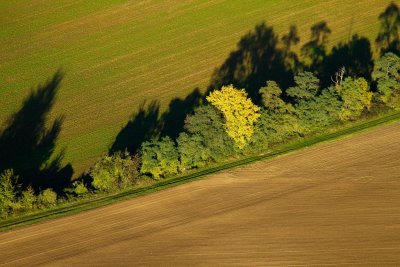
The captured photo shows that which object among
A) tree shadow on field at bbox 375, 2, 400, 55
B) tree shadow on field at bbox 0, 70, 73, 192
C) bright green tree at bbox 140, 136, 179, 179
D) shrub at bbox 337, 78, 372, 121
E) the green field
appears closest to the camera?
bright green tree at bbox 140, 136, 179, 179

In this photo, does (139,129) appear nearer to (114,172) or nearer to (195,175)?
(114,172)

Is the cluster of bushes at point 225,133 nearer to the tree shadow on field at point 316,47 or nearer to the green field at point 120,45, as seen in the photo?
the green field at point 120,45

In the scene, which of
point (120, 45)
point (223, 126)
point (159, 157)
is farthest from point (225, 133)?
point (120, 45)

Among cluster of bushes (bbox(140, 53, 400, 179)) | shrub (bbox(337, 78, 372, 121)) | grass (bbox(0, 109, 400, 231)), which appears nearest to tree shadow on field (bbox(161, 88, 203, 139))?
cluster of bushes (bbox(140, 53, 400, 179))

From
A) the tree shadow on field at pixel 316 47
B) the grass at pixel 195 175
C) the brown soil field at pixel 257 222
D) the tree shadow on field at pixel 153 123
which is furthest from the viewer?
the tree shadow on field at pixel 316 47

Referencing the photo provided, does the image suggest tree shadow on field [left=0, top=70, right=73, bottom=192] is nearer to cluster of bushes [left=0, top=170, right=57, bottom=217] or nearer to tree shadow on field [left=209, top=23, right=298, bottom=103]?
cluster of bushes [left=0, top=170, right=57, bottom=217]

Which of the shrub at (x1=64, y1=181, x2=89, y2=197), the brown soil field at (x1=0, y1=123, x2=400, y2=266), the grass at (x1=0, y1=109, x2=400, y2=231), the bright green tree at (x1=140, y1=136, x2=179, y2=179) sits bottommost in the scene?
the brown soil field at (x1=0, y1=123, x2=400, y2=266)

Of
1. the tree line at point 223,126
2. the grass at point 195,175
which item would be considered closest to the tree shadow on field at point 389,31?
the tree line at point 223,126

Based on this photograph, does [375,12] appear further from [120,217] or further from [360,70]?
[120,217]
